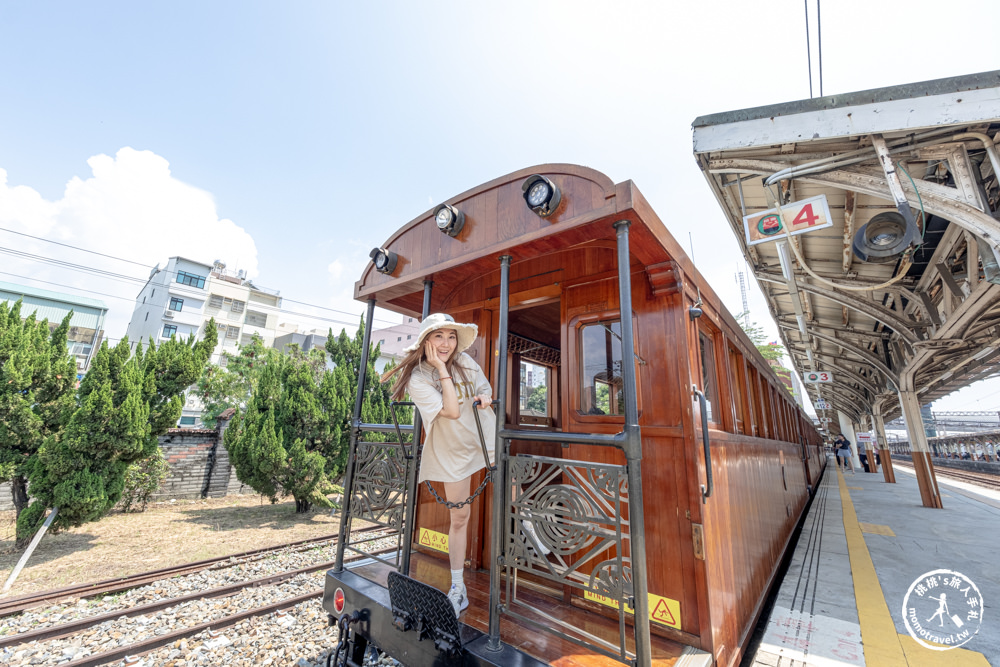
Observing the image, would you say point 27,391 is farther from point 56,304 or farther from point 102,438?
point 56,304

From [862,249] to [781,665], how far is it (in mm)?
3461

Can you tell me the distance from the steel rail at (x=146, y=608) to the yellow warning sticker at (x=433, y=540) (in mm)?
445

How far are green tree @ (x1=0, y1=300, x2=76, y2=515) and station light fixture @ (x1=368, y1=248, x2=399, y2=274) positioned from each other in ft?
23.1

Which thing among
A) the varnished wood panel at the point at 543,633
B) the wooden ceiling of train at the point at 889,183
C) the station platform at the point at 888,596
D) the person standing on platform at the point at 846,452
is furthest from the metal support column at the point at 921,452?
the person standing on platform at the point at 846,452

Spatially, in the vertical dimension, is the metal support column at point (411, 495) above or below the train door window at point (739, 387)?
below

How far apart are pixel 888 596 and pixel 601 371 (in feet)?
12.6

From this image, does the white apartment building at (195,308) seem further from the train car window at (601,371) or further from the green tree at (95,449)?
the train car window at (601,371)

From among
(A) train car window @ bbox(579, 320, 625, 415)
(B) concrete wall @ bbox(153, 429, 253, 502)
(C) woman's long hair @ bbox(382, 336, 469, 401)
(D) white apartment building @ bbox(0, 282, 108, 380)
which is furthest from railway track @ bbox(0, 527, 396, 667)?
(D) white apartment building @ bbox(0, 282, 108, 380)

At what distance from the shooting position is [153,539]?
6.89 metres

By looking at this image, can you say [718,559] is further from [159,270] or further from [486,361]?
[159,270]

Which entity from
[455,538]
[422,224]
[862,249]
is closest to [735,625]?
[455,538]

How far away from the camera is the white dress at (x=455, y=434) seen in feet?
7.16

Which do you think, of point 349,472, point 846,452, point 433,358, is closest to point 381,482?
point 349,472

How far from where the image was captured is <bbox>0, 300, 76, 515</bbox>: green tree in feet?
19.3
